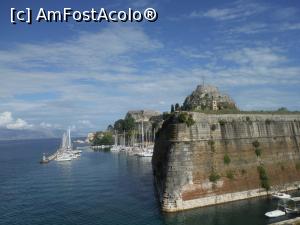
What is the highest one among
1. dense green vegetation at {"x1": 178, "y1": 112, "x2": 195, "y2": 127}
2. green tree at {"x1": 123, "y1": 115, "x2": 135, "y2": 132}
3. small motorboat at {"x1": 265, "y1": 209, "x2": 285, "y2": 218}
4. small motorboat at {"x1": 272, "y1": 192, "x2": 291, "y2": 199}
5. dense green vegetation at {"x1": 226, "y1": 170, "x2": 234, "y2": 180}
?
green tree at {"x1": 123, "y1": 115, "x2": 135, "y2": 132}

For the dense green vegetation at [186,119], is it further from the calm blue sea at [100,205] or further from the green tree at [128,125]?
the green tree at [128,125]

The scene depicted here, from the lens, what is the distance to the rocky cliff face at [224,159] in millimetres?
44750

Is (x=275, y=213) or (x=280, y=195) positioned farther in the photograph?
(x=280, y=195)

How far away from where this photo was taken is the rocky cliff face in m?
44.8

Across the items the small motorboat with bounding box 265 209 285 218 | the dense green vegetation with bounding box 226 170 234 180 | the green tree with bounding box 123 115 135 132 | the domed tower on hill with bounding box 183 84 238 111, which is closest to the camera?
the small motorboat with bounding box 265 209 285 218

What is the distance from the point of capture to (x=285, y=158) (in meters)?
56.5

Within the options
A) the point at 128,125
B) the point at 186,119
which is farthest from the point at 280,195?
the point at 128,125

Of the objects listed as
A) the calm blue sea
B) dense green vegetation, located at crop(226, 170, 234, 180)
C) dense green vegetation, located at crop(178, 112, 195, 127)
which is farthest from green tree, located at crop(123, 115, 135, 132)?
dense green vegetation, located at crop(178, 112, 195, 127)

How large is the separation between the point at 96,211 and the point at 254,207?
67.7ft

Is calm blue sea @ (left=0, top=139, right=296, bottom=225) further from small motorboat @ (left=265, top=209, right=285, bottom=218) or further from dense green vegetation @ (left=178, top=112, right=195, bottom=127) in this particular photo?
dense green vegetation @ (left=178, top=112, right=195, bottom=127)

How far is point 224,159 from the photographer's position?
163 ft

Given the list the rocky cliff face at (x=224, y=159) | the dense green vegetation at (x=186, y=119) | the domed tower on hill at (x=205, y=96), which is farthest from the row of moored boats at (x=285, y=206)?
the domed tower on hill at (x=205, y=96)

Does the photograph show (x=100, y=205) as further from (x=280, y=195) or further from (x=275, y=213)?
(x=280, y=195)

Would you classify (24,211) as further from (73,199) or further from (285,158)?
(285,158)
